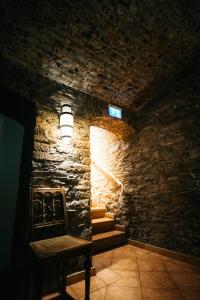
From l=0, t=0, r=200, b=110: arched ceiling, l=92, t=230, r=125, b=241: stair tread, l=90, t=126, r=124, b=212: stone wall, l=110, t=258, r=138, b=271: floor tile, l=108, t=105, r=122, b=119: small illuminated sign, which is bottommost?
l=110, t=258, r=138, b=271: floor tile

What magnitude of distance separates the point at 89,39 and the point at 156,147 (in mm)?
2323

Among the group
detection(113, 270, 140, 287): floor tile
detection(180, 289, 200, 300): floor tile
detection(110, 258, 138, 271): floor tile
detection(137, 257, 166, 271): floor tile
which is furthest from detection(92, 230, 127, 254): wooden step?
detection(180, 289, 200, 300): floor tile

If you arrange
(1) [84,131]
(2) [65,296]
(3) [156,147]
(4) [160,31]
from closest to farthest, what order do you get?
(2) [65,296] < (4) [160,31] < (1) [84,131] < (3) [156,147]

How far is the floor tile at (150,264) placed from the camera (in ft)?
9.07

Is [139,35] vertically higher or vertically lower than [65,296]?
higher

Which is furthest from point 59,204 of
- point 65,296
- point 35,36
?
A: point 35,36

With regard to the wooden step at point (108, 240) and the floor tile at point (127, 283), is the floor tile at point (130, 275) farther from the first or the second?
the wooden step at point (108, 240)

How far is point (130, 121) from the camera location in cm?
416

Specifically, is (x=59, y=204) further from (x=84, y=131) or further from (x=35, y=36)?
(x=35, y=36)

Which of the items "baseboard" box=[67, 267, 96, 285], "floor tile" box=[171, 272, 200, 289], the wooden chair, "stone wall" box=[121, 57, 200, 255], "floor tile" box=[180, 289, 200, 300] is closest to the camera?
the wooden chair

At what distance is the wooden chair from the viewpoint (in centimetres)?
168

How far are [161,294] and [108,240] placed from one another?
1684 millimetres

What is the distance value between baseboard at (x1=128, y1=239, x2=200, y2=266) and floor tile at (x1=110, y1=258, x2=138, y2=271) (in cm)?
60

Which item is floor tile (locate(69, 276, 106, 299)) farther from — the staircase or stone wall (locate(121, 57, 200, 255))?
stone wall (locate(121, 57, 200, 255))
